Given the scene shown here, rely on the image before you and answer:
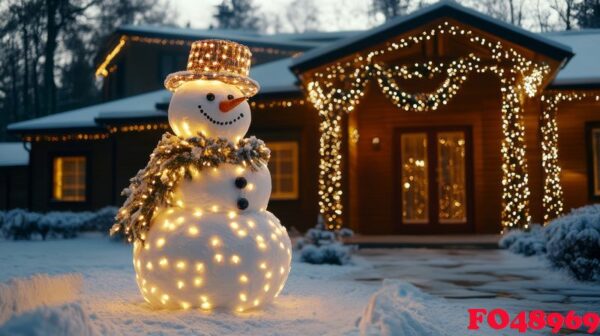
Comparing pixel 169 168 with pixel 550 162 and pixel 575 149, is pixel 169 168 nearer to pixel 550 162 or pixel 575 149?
pixel 550 162

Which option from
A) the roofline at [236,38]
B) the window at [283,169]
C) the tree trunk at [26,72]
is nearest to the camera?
the window at [283,169]

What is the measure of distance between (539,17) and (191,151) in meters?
27.9

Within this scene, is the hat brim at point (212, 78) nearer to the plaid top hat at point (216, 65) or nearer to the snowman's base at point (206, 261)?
the plaid top hat at point (216, 65)

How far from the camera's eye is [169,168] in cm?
491

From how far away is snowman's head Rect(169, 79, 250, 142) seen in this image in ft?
16.6

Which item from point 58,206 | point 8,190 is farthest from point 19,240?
point 8,190

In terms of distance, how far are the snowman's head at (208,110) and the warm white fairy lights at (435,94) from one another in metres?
6.59

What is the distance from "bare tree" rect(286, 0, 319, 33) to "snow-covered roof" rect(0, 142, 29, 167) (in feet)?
56.1

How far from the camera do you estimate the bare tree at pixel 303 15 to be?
34.9m

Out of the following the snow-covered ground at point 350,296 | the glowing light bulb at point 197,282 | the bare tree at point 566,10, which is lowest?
the snow-covered ground at point 350,296

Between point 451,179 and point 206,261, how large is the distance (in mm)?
9921

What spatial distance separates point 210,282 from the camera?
4566 millimetres

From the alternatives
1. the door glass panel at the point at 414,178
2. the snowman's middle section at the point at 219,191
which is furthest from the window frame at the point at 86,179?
the snowman's middle section at the point at 219,191

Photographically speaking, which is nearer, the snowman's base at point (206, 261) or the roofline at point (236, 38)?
the snowman's base at point (206, 261)
